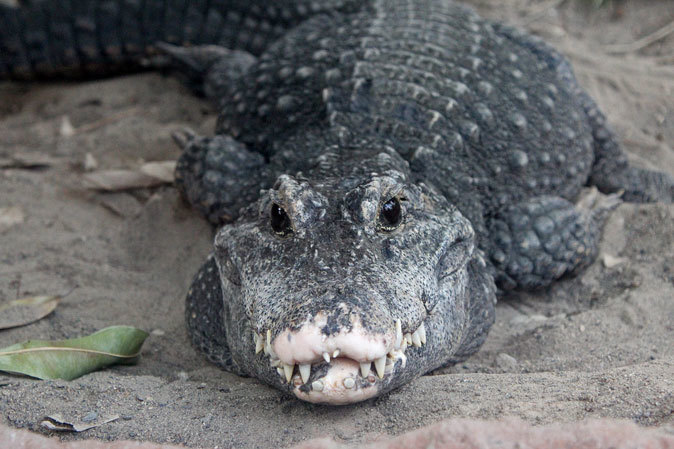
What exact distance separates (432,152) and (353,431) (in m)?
1.59

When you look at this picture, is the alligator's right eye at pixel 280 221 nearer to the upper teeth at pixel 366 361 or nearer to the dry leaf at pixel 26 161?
the upper teeth at pixel 366 361

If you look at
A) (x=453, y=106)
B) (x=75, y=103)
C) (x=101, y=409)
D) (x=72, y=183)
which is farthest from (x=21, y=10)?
(x=101, y=409)

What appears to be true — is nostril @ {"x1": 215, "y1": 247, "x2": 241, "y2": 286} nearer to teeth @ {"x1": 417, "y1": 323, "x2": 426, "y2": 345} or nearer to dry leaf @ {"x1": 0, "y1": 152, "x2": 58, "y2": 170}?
teeth @ {"x1": 417, "y1": 323, "x2": 426, "y2": 345}

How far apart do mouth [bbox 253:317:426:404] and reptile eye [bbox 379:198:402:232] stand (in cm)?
44

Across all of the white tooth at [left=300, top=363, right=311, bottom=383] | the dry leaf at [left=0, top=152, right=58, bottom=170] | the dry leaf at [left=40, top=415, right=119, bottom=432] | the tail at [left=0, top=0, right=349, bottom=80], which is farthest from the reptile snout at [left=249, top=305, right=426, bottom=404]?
the tail at [left=0, top=0, right=349, bottom=80]

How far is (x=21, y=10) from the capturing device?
512cm

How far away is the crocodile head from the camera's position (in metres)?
2.03

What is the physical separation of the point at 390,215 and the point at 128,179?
2.33 metres

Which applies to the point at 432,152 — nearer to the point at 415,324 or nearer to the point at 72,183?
the point at 415,324

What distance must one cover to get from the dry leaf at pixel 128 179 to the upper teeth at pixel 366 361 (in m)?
2.22

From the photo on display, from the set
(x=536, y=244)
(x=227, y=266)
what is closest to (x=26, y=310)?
(x=227, y=266)

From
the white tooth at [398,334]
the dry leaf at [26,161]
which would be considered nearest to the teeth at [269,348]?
the white tooth at [398,334]

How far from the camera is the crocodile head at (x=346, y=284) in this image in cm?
203

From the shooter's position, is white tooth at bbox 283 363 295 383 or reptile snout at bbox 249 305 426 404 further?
white tooth at bbox 283 363 295 383
